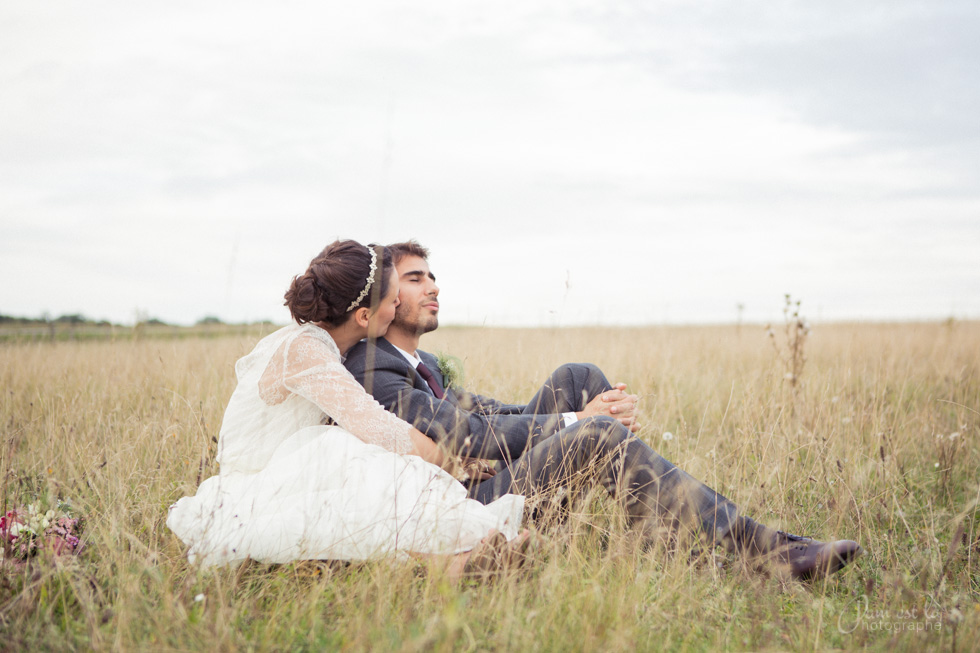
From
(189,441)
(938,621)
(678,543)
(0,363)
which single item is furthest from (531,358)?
(0,363)

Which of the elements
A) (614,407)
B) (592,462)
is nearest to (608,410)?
(614,407)

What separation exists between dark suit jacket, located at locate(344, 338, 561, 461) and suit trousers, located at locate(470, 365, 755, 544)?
143mm

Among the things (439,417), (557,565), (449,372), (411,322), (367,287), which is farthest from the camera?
(449,372)

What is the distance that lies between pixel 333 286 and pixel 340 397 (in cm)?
60

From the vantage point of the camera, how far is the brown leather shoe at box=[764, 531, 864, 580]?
2.49m

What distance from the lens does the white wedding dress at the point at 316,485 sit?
236 cm

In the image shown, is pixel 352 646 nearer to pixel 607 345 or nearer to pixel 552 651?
pixel 552 651

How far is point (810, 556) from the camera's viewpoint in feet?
8.30

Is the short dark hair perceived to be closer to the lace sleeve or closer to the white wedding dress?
the white wedding dress

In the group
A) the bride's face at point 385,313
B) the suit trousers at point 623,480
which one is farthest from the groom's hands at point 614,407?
the bride's face at point 385,313

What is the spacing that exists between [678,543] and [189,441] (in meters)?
3.17

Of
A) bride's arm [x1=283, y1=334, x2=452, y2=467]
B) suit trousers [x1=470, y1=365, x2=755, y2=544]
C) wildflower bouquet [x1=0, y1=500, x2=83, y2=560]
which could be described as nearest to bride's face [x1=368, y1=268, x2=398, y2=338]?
bride's arm [x1=283, y1=334, x2=452, y2=467]

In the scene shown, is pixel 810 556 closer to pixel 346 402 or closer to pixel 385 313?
pixel 346 402

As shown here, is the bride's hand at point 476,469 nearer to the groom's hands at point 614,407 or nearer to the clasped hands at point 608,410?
the clasped hands at point 608,410
